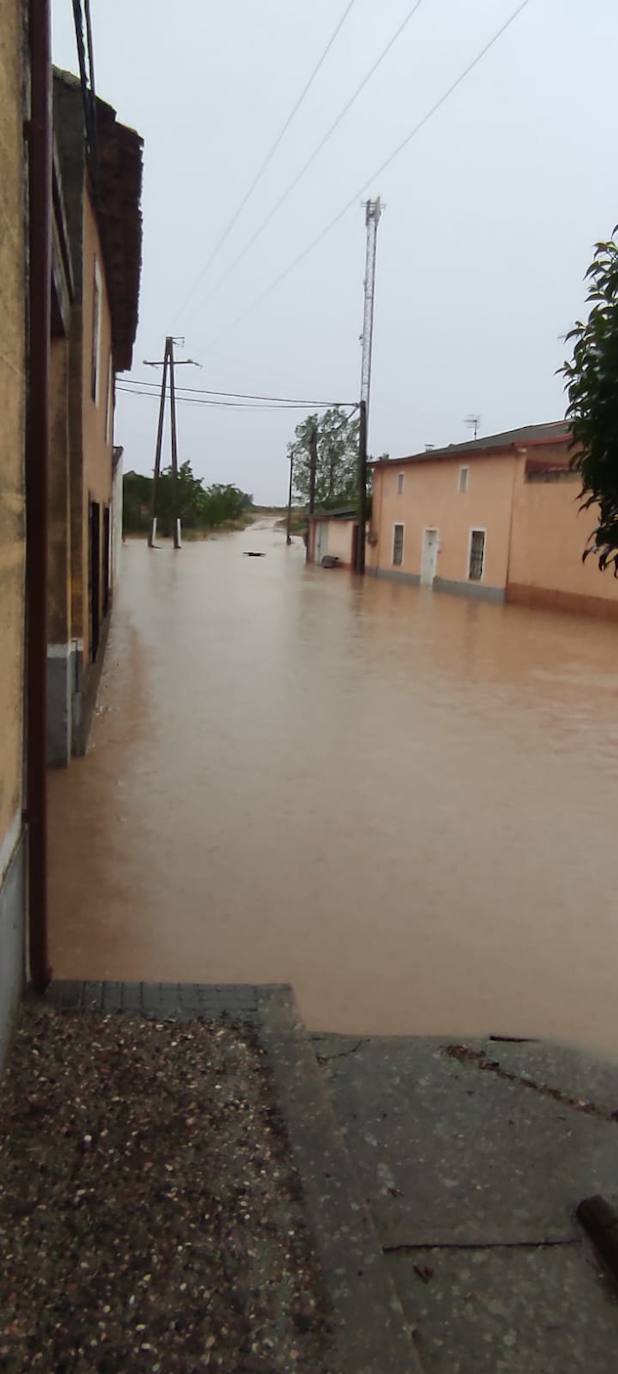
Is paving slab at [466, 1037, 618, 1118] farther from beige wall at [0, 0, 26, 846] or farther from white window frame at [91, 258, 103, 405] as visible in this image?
white window frame at [91, 258, 103, 405]

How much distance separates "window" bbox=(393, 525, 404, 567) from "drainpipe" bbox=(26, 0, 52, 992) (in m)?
28.2

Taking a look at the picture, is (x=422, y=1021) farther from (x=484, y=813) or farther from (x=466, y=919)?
(x=484, y=813)

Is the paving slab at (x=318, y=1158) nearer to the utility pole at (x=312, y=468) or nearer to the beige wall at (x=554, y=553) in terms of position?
the beige wall at (x=554, y=553)

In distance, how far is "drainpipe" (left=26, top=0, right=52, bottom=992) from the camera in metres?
3.15

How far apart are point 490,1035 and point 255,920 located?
58.5 inches

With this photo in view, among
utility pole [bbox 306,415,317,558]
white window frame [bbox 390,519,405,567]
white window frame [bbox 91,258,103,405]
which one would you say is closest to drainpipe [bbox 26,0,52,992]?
white window frame [bbox 91,258,103,405]

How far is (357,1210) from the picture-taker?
2.34 meters

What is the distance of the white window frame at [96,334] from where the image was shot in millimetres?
9430

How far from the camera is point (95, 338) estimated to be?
979cm

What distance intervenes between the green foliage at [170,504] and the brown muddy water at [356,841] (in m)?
44.5

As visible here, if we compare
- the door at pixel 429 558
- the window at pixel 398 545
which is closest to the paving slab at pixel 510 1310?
Answer: the door at pixel 429 558

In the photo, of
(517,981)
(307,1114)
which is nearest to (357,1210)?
(307,1114)

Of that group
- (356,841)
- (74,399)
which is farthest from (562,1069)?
(74,399)

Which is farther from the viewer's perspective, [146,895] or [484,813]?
[484,813]
